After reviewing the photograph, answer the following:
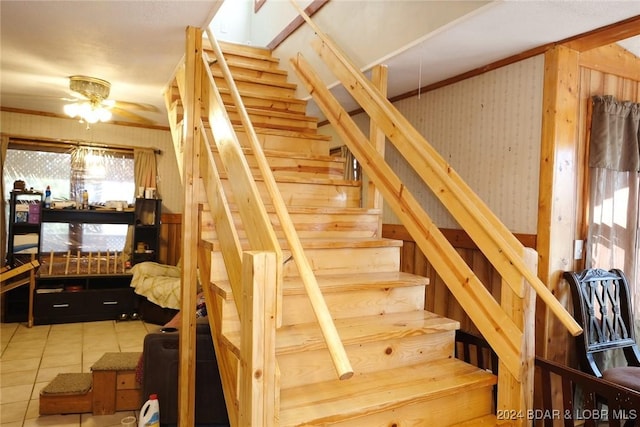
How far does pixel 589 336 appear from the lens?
2381mm

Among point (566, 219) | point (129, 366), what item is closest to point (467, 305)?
point (566, 219)

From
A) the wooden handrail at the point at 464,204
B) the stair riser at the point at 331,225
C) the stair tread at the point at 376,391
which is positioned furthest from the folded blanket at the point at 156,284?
the stair tread at the point at 376,391

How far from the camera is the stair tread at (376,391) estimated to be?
1.60 m

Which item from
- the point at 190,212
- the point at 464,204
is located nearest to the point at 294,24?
the point at 190,212

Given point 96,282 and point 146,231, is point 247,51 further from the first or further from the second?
point 96,282

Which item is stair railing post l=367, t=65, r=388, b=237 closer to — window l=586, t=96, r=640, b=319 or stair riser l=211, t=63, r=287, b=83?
window l=586, t=96, r=640, b=319

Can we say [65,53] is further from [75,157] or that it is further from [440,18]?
[75,157]

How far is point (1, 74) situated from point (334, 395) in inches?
157

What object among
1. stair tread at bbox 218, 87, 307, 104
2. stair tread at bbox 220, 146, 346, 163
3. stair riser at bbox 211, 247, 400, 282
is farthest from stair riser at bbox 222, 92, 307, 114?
stair riser at bbox 211, 247, 400, 282

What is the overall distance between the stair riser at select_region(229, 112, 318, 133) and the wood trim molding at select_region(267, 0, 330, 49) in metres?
0.98

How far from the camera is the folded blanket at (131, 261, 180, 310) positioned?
4883 millimetres

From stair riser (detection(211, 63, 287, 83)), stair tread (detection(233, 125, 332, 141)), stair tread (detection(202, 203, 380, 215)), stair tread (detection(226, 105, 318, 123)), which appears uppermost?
stair riser (detection(211, 63, 287, 83))

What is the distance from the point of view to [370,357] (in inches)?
77.5

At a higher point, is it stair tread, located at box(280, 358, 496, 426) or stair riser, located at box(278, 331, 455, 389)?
stair riser, located at box(278, 331, 455, 389)
